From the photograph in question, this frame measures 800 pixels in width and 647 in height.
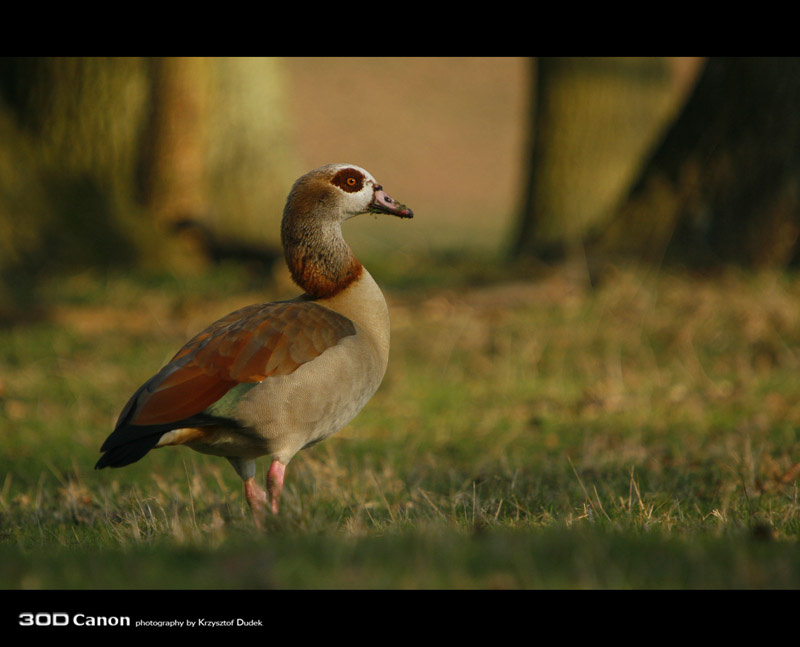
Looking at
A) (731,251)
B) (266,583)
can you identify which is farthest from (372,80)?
(266,583)

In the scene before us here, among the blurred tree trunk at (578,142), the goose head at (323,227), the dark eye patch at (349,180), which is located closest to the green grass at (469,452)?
the goose head at (323,227)

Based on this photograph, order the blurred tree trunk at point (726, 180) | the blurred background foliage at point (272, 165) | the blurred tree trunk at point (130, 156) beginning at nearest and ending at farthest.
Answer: the blurred tree trunk at point (726, 180) < the blurred background foliage at point (272, 165) < the blurred tree trunk at point (130, 156)

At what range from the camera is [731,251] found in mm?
10203

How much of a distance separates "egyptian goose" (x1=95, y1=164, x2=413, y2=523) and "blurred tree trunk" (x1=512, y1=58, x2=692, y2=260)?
8420mm

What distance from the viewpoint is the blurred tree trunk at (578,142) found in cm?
1419

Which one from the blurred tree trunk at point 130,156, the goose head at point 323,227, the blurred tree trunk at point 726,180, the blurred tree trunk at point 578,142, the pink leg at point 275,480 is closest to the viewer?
the pink leg at point 275,480

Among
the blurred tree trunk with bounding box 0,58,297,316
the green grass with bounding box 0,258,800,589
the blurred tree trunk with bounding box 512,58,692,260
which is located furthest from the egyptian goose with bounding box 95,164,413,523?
the blurred tree trunk with bounding box 512,58,692,260

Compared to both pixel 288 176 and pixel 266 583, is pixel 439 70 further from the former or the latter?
pixel 266 583

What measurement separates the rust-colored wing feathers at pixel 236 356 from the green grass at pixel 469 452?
1.89 feet

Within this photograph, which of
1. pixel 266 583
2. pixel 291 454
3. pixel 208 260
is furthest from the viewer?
pixel 208 260

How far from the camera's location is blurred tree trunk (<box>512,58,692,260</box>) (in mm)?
14188

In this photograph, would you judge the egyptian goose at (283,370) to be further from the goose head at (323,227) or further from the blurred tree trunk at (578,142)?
the blurred tree trunk at (578,142)

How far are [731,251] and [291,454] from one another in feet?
21.2

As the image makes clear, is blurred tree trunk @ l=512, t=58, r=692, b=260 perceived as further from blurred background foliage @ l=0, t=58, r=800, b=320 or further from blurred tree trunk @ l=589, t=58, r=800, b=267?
blurred tree trunk @ l=589, t=58, r=800, b=267
